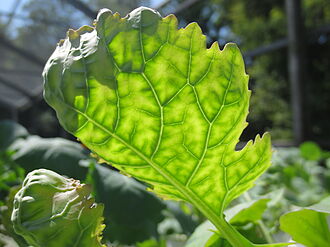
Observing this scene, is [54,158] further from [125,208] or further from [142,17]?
[142,17]

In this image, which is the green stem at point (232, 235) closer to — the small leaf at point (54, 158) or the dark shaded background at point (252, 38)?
the small leaf at point (54, 158)

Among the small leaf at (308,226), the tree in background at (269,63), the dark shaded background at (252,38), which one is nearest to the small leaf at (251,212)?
the small leaf at (308,226)

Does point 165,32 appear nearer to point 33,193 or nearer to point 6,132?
point 33,193

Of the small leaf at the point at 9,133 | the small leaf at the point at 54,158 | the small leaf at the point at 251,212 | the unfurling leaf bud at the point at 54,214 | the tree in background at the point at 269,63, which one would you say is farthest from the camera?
the tree in background at the point at 269,63

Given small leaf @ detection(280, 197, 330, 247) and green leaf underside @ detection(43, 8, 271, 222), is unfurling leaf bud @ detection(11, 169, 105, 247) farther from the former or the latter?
small leaf @ detection(280, 197, 330, 247)

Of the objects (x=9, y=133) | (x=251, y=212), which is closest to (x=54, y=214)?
(x=251, y=212)
